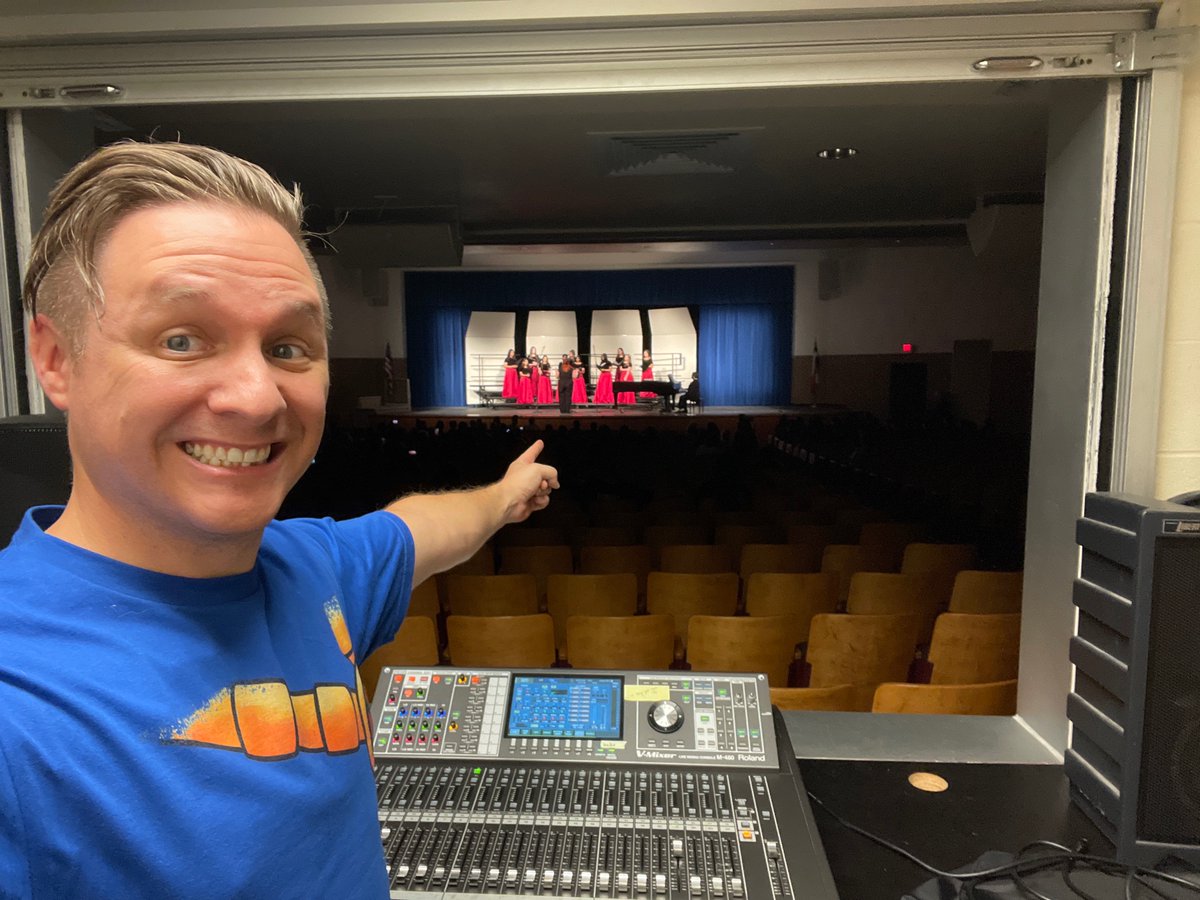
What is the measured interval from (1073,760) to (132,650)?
1.56 m

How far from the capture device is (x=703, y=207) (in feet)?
24.0

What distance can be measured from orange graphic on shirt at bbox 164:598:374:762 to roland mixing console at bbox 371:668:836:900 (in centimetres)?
32

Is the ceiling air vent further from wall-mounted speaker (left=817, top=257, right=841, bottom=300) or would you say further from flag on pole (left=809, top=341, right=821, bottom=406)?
flag on pole (left=809, top=341, right=821, bottom=406)

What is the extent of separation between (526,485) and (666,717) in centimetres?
56

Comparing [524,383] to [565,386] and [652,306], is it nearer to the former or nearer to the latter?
[565,386]

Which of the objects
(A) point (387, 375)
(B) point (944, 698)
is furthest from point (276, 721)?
(A) point (387, 375)

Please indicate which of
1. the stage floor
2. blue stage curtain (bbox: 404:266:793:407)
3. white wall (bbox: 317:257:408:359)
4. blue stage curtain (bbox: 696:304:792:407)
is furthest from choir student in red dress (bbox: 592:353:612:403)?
white wall (bbox: 317:257:408:359)

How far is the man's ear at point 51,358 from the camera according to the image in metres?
0.65

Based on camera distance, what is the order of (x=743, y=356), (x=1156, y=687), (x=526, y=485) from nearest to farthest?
(x=1156, y=687)
(x=526, y=485)
(x=743, y=356)

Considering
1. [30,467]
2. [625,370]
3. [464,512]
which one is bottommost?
[464,512]

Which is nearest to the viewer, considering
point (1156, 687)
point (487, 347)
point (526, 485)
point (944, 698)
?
point (1156, 687)

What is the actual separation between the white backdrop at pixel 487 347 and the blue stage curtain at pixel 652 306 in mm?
347

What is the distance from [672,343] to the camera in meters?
16.0

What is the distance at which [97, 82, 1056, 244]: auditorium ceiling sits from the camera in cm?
436
